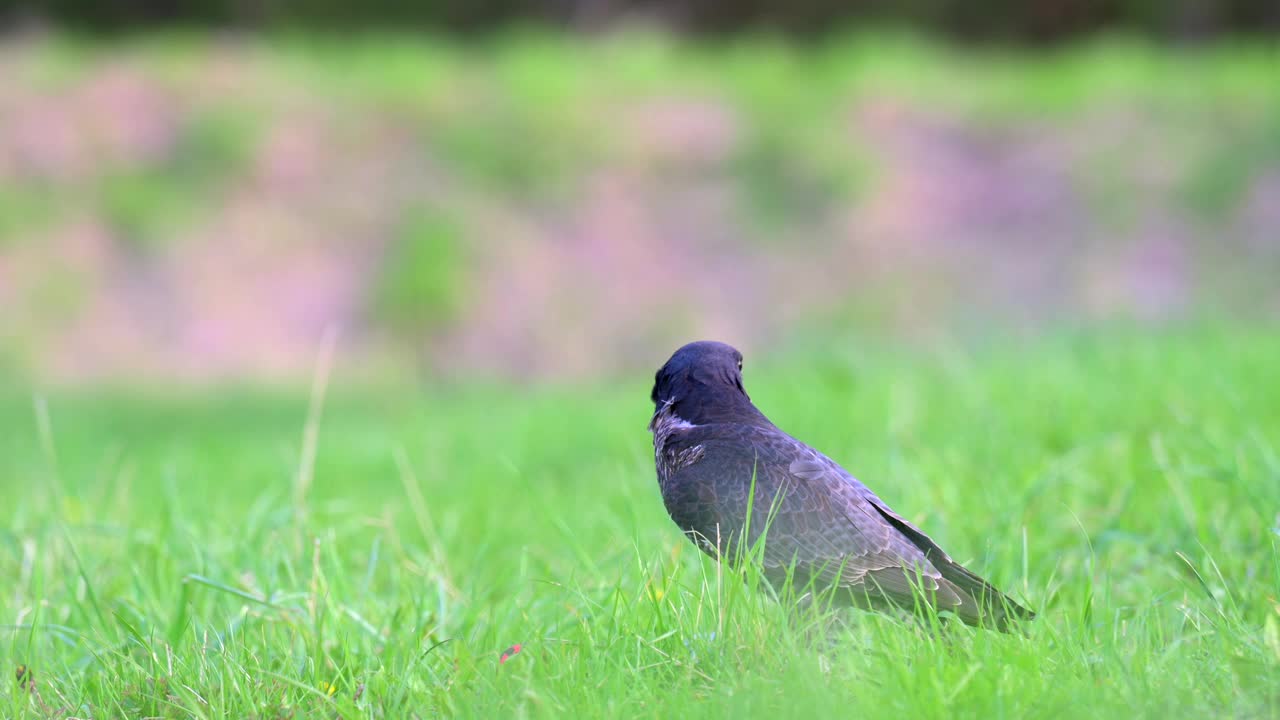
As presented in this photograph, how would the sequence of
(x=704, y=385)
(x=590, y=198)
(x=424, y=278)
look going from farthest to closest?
1. (x=590, y=198)
2. (x=424, y=278)
3. (x=704, y=385)

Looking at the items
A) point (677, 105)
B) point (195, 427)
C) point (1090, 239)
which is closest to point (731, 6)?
point (677, 105)

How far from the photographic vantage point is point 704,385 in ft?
6.71

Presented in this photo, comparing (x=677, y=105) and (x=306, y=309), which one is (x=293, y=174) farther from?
(x=677, y=105)

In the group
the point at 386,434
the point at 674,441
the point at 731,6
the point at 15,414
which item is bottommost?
the point at 15,414

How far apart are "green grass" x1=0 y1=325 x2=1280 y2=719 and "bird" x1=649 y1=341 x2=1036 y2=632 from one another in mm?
Answer: 64

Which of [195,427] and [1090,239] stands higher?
[1090,239]

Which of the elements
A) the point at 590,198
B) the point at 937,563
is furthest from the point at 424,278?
the point at 937,563

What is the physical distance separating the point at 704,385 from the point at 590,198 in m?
12.0

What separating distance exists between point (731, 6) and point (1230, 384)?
13.8 metres

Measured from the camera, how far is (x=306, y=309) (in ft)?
42.5

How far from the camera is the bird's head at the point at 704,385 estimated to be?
2031mm

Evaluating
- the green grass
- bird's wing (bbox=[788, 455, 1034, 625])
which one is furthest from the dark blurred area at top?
bird's wing (bbox=[788, 455, 1034, 625])

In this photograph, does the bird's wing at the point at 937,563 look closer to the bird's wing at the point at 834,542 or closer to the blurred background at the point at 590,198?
the bird's wing at the point at 834,542

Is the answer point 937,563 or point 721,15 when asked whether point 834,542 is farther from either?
point 721,15
